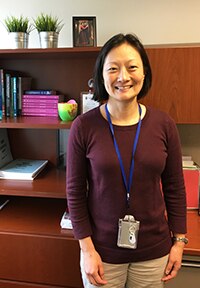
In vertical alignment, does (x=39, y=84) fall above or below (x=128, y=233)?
above

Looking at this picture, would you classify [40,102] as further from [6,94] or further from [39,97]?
[6,94]

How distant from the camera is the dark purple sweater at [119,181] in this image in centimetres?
107

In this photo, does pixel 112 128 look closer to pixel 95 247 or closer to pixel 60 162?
pixel 95 247

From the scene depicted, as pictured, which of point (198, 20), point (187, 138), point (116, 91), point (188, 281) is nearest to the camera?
point (116, 91)

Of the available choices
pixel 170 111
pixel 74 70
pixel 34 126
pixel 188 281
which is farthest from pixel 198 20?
pixel 188 281

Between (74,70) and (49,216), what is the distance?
0.87 metres

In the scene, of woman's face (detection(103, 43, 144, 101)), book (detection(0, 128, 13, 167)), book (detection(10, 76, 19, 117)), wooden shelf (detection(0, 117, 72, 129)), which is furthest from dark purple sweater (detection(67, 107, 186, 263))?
book (detection(0, 128, 13, 167))

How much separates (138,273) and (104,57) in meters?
0.82

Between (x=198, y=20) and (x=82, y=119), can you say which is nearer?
(x=82, y=119)

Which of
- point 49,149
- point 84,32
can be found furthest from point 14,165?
point 84,32

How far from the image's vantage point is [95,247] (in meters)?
1.14

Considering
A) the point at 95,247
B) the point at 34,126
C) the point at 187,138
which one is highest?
the point at 34,126

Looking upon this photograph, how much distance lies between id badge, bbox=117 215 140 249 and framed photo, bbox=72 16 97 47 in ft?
2.93

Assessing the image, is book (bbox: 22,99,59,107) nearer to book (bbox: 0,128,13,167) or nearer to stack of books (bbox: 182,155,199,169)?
book (bbox: 0,128,13,167)
